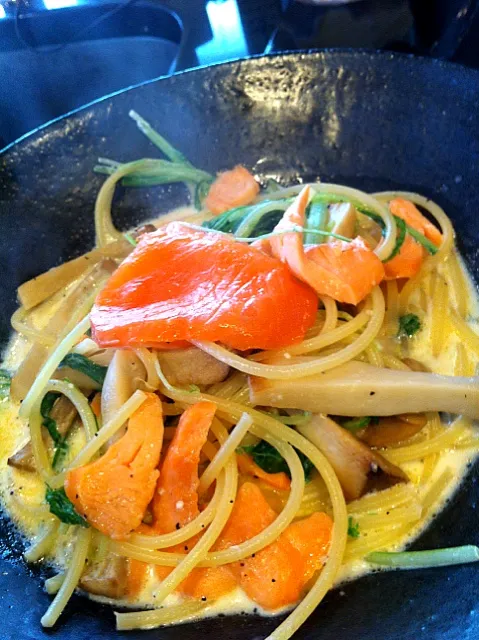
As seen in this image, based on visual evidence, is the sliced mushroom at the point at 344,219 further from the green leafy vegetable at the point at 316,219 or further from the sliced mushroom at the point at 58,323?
the sliced mushroom at the point at 58,323

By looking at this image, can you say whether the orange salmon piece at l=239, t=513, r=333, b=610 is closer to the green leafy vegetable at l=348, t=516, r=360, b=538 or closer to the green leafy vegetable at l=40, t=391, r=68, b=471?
the green leafy vegetable at l=348, t=516, r=360, b=538

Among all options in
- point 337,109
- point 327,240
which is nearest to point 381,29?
point 337,109

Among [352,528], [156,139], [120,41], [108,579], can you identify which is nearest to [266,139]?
[156,139]

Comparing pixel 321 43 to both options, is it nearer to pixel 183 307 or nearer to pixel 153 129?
pixel 153 129

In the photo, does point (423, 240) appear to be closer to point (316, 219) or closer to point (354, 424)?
point (316, 219)

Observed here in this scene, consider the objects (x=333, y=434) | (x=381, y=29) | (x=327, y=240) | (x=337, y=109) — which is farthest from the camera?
(x=381, y=29)

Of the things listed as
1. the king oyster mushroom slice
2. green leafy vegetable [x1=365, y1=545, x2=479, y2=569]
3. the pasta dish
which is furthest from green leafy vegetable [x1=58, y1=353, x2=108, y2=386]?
green leafy vegetable [x1=365, y1=545, x2=479, y2=569]

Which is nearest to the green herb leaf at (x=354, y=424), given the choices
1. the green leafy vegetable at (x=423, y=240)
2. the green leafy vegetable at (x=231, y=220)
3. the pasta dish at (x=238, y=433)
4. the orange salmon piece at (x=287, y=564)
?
the pasta dish at (x=238, y=433)
